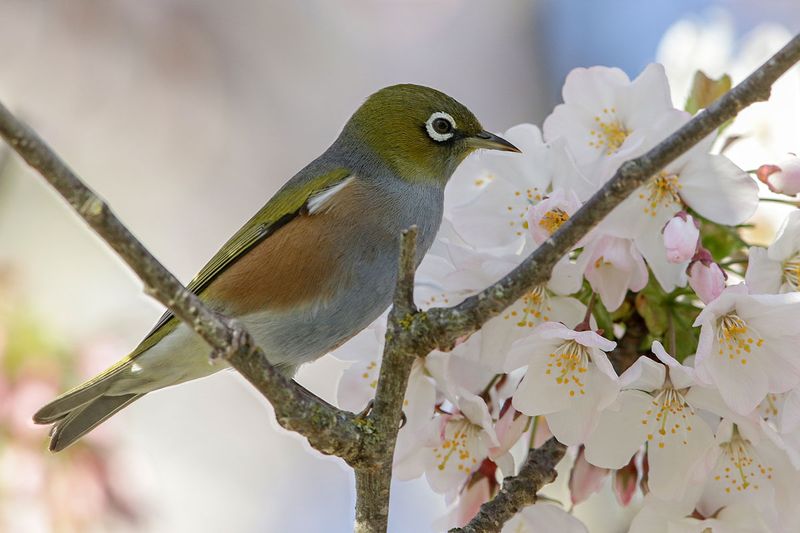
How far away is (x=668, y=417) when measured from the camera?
1755mm

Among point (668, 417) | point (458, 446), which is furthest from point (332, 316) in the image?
point (668, 417)

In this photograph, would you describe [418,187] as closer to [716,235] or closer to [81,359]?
[716,235]

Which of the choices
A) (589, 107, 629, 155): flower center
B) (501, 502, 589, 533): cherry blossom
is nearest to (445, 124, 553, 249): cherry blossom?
(589, 107, 629, 155): flower center

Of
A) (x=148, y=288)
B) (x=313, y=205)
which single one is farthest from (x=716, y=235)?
Result: (x=148, y=288)

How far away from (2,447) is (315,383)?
2.28 meters

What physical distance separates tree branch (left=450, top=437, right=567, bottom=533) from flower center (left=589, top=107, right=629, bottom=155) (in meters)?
0.66

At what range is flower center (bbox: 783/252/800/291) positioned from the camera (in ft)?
5.74

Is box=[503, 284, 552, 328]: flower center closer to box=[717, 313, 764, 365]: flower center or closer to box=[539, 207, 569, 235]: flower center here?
box=[539, 207, 569, 235]: flower center

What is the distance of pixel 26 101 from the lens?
15.9 feet

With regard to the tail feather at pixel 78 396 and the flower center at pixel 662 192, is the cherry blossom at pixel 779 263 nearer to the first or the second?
the flower center at pixel 662 192

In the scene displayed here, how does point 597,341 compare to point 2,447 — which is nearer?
point 597,341

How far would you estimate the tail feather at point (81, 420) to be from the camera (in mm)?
2443

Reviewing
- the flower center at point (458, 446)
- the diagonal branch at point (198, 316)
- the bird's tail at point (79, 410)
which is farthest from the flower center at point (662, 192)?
the bird's tail at point (79, 410)

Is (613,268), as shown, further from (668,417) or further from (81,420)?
(81,420)
